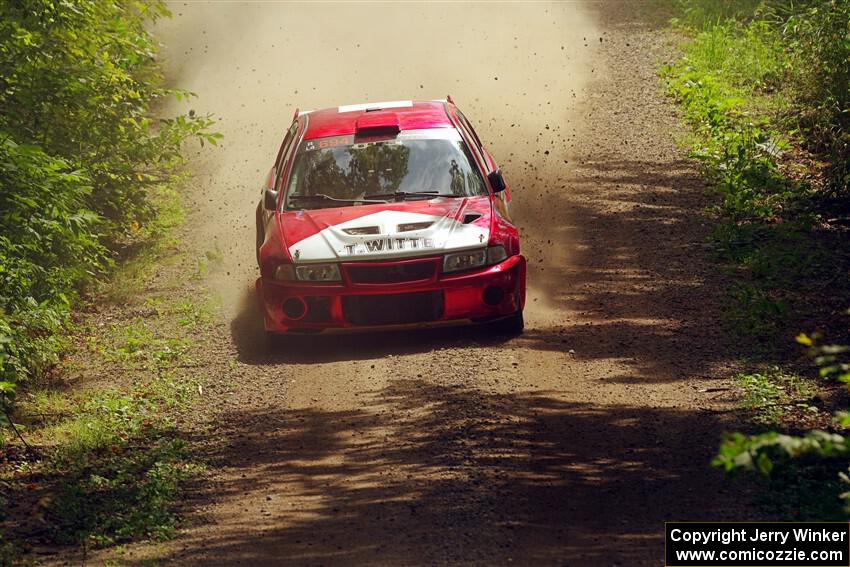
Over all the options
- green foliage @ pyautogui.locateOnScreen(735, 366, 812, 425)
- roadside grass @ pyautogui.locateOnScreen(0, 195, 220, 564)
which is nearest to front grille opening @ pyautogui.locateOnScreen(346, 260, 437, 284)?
roadside grass @ pyautogui.locateOnScreen(0, 195, 220, 564)

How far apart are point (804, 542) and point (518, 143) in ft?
45.0

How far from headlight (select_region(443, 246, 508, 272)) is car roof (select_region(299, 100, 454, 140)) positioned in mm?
1894

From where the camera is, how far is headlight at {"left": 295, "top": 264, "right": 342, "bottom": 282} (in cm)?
983

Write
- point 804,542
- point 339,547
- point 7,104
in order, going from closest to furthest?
point 804,542 → point 339,547 → point 7,104

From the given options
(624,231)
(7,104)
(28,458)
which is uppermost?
(7,104)

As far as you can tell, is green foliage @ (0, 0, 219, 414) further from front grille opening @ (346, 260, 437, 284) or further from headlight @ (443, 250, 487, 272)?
headlight @ (443, 250, 487, 272)

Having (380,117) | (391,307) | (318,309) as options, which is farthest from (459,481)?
(380,117)

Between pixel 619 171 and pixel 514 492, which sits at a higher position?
pixel 619 171

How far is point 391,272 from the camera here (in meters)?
9.80

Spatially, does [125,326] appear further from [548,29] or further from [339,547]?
[548,29]

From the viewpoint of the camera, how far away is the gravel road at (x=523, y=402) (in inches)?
263

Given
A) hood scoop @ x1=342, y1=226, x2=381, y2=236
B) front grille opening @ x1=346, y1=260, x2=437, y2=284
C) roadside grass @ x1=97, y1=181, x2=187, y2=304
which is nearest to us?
front grille opening @ x1=346, y1=260, x2=437, y2=284

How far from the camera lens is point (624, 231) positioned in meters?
14.2

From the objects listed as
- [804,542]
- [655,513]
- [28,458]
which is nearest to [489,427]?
[655,513]
